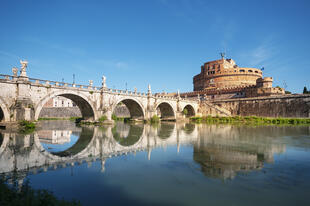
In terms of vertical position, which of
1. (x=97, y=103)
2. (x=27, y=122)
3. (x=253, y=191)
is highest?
(x=97, y=103)

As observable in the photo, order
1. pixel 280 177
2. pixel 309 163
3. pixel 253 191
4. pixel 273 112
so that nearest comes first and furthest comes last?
1. pixel 253 191
2. pixel 280 177
3. pixel 309 163
4. pixel 273 112

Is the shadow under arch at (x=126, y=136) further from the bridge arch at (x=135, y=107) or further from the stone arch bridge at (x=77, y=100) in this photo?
the bridge arch at (x=135, y=107)

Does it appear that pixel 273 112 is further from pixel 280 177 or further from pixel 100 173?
pixel 100 173

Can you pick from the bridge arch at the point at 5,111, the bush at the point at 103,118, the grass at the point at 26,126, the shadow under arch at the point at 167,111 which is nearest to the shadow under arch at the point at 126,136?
the bush at the point at 103,118

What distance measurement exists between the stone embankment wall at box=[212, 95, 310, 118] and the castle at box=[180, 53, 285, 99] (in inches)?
173

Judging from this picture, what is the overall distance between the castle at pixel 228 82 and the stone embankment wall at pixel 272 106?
4392mm

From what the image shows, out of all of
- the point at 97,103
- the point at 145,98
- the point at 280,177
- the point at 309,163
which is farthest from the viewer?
the point at 145,98

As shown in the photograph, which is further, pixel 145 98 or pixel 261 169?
pixel 145 98

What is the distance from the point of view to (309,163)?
32.4ft

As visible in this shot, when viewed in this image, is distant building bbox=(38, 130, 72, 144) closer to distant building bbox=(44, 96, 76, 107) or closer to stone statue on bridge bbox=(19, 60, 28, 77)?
stone statue on bridge bbox=(19, 60, 28, 77)

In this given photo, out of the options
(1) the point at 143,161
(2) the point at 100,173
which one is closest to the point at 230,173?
(1) the point at 143,161

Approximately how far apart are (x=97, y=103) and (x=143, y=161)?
24630 mm

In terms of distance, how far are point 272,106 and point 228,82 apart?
24625mm

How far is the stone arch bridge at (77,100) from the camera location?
22.8m
